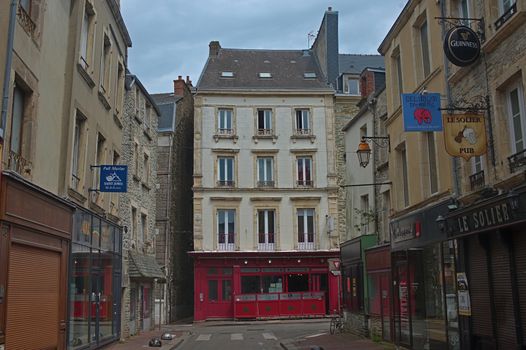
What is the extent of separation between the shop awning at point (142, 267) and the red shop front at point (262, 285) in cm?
784

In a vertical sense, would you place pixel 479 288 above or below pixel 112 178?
below

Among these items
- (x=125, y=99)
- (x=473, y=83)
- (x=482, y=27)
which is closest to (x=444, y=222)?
(x=473, y=83)

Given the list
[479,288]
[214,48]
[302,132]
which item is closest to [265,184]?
[302,132]

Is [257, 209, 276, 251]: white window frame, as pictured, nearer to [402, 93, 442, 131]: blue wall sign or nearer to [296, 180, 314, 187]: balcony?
[296, 180, 314, 187]: balcony

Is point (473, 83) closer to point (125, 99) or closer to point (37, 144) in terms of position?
point (37, 144)

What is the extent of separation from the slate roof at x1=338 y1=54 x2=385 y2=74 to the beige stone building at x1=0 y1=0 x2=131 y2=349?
23.4 meters

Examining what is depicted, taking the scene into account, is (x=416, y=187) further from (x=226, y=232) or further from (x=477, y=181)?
(x=226, y=232)

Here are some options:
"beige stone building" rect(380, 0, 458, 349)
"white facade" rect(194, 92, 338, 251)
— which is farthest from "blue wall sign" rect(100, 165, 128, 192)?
"white facade" rect(194, 92, 338, 251)

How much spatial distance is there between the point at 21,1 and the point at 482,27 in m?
8.18

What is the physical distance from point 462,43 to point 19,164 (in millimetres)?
8077

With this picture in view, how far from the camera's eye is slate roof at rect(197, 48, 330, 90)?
1395 inches

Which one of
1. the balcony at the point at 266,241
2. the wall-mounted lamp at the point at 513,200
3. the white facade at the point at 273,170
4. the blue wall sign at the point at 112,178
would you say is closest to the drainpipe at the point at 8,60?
the blue wall sign at the point at 112,178

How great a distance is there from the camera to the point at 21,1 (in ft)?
34.4

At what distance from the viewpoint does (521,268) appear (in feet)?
31.0
